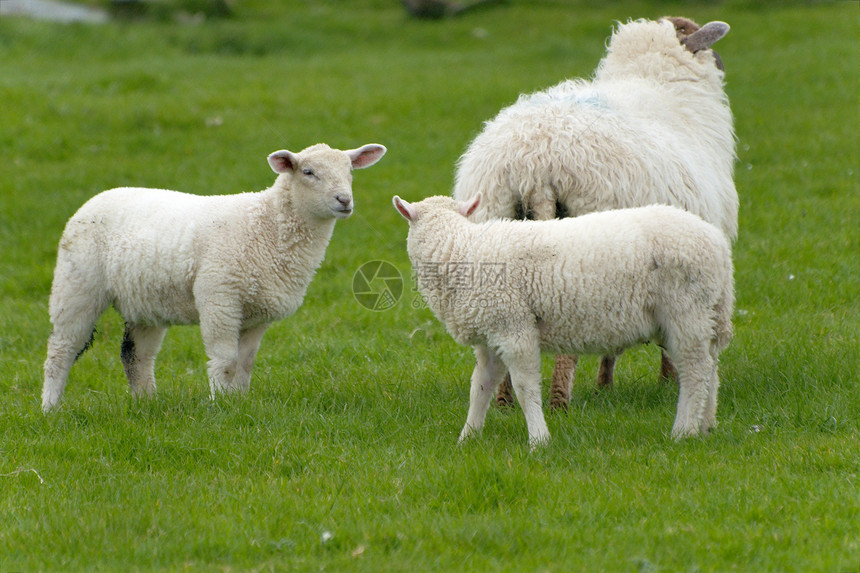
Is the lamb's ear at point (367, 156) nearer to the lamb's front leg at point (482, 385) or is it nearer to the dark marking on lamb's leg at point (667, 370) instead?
the lamb's front leg at point (482, 385)

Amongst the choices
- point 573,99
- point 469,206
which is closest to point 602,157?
point 573,99

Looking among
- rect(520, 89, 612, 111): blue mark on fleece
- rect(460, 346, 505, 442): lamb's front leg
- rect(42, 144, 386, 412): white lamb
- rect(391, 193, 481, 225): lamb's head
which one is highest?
rect(520, 89, 612, 111): blue mark on fleece

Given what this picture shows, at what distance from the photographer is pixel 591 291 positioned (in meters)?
4.96

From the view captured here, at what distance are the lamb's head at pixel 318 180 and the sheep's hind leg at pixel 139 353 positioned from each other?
1.31 meters

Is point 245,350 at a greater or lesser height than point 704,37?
lesser

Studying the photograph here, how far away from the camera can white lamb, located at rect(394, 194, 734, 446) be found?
16.2ft

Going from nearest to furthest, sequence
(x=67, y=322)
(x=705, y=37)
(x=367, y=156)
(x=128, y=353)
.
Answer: (x=67, y=322) → (x=367, y=156) → (x=128, y=353) → (x=705, y=37)

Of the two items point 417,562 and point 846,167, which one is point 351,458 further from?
point 846,167

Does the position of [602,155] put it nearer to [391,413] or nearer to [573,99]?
[573,99]

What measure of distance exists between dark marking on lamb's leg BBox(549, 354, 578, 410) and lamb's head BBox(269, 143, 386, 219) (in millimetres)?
1535

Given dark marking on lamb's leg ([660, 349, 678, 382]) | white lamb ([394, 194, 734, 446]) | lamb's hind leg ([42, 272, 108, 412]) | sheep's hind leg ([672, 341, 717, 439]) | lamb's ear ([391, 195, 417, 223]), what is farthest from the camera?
dark marking on lamb's leg ([660, 349, 678, 382])

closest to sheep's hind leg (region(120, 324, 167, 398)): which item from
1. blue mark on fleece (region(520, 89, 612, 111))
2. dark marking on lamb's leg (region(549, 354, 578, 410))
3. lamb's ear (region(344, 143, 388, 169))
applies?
lamb's ear (region(344, 143, 388, 169))

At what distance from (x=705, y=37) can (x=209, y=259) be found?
4.09m

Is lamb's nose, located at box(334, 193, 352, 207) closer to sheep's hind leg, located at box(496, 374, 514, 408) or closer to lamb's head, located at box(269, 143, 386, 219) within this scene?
lamb's head, located at box(269, 143, 386, 219)
